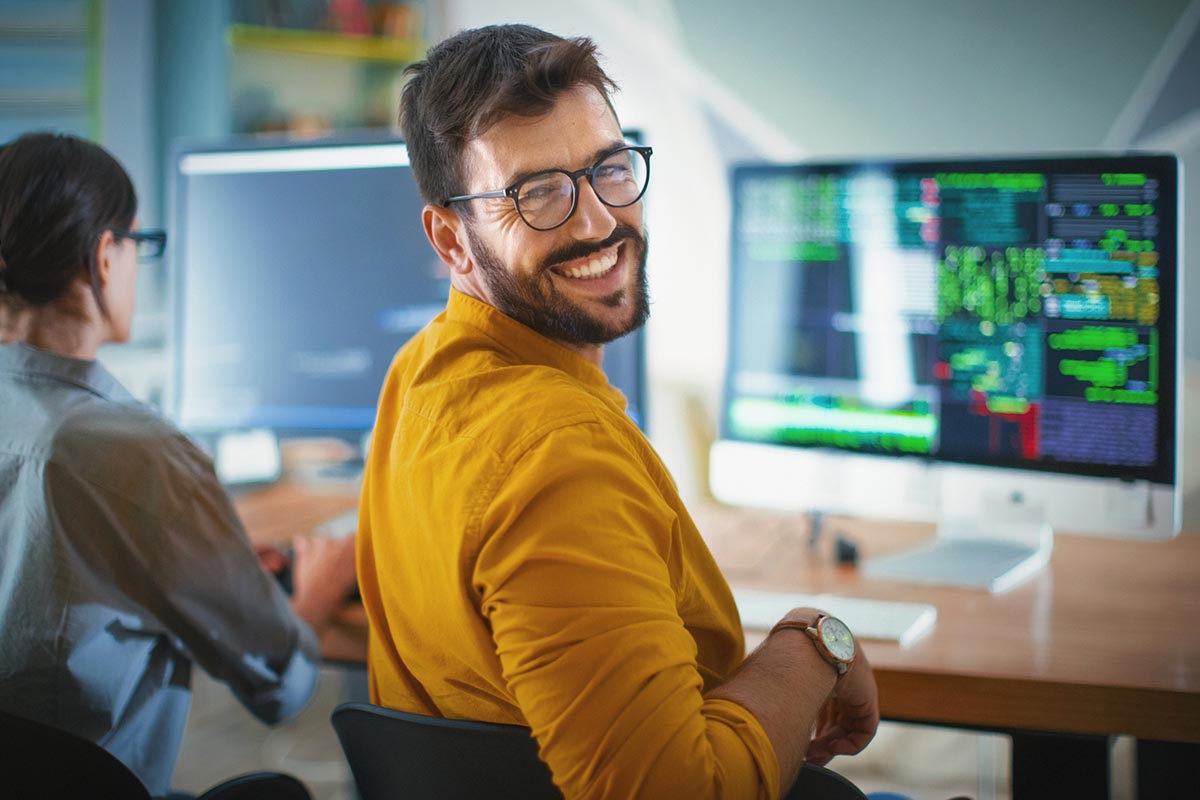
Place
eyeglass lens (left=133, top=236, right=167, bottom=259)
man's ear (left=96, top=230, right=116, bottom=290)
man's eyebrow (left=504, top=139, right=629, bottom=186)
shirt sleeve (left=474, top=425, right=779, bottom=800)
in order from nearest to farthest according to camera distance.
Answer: shirt sleeve (left=474, top=425, right=779, bottom=800) → man's eyebrow (left=504, top=139, right=629, bottom=186) → man's ear (left=96, top=230, right=116, bottom=290) → eyeglass lens (left=133, top=236, right=167, bottom=259)

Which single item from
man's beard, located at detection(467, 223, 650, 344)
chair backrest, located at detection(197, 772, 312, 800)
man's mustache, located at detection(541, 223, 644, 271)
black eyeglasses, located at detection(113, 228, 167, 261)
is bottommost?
chair backrest, located at detection(197, 772, 312, 800)

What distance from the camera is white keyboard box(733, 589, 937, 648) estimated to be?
1.43 meters

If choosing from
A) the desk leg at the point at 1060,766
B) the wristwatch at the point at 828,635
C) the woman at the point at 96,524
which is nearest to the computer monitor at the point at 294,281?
the woman at the point at 96,524

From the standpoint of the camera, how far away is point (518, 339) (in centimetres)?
110

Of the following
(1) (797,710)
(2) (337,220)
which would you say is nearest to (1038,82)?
(2) (337,220)

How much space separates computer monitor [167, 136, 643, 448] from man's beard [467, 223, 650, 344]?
86cm

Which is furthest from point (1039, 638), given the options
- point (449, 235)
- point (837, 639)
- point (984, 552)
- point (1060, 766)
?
point (449, 235)

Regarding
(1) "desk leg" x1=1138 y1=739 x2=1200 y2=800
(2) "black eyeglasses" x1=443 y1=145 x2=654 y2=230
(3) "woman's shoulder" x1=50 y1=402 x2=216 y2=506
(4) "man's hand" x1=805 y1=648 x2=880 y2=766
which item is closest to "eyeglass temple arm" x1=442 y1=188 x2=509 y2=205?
(2) "black eyeglasses" x1=443 y1=145 x2=654 y2=230

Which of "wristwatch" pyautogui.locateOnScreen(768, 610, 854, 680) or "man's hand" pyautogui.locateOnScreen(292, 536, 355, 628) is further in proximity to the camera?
"man's hand" pyautogui.locateOnScreen(292, 536, 355, 628)

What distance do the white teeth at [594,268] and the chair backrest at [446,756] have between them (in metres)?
0.45

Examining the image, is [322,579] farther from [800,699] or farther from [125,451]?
[800,699]

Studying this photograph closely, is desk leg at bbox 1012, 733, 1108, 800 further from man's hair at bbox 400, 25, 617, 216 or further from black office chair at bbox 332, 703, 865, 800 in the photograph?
man's hair at bbox 400, 25, 617, 216

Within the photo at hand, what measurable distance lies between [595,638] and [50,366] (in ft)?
2.79

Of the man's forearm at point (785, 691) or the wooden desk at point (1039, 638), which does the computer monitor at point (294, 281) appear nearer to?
the wooden desk at point (1039, 638)
